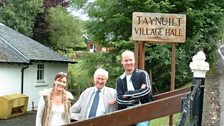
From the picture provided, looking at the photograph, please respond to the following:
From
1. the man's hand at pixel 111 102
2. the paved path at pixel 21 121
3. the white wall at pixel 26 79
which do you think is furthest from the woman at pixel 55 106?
the white wall at pixel 26 79

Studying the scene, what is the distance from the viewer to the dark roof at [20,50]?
23734 millimetres

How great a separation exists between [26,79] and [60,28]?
19797mm

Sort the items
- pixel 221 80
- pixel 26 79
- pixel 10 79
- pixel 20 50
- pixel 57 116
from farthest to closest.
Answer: pixel 20 50 < pixel 26 79 < pixel 10 79 < pixel 221 80 < pixel 57 116

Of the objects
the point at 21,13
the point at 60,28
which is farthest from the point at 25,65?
the point at 60,28

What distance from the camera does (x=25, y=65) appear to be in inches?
952

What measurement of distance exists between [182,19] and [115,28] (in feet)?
37.5

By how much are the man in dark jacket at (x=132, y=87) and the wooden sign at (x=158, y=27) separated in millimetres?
2870

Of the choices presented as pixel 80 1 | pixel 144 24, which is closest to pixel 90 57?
pixel 80 1

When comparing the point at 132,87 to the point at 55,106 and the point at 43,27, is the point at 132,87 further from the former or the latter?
the point at 43,27

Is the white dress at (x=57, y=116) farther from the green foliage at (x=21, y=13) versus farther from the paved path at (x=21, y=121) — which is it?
the green foliage at (x=21, y=13)

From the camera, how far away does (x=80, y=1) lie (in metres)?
20.8

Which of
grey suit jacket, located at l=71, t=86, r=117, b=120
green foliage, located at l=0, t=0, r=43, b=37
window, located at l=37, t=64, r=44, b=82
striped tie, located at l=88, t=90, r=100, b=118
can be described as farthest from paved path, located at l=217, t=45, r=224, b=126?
green foliage, located at l=0, t=0, r=43, b=37

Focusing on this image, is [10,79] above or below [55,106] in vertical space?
below

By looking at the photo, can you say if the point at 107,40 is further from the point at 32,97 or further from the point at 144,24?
the point at 144,24
